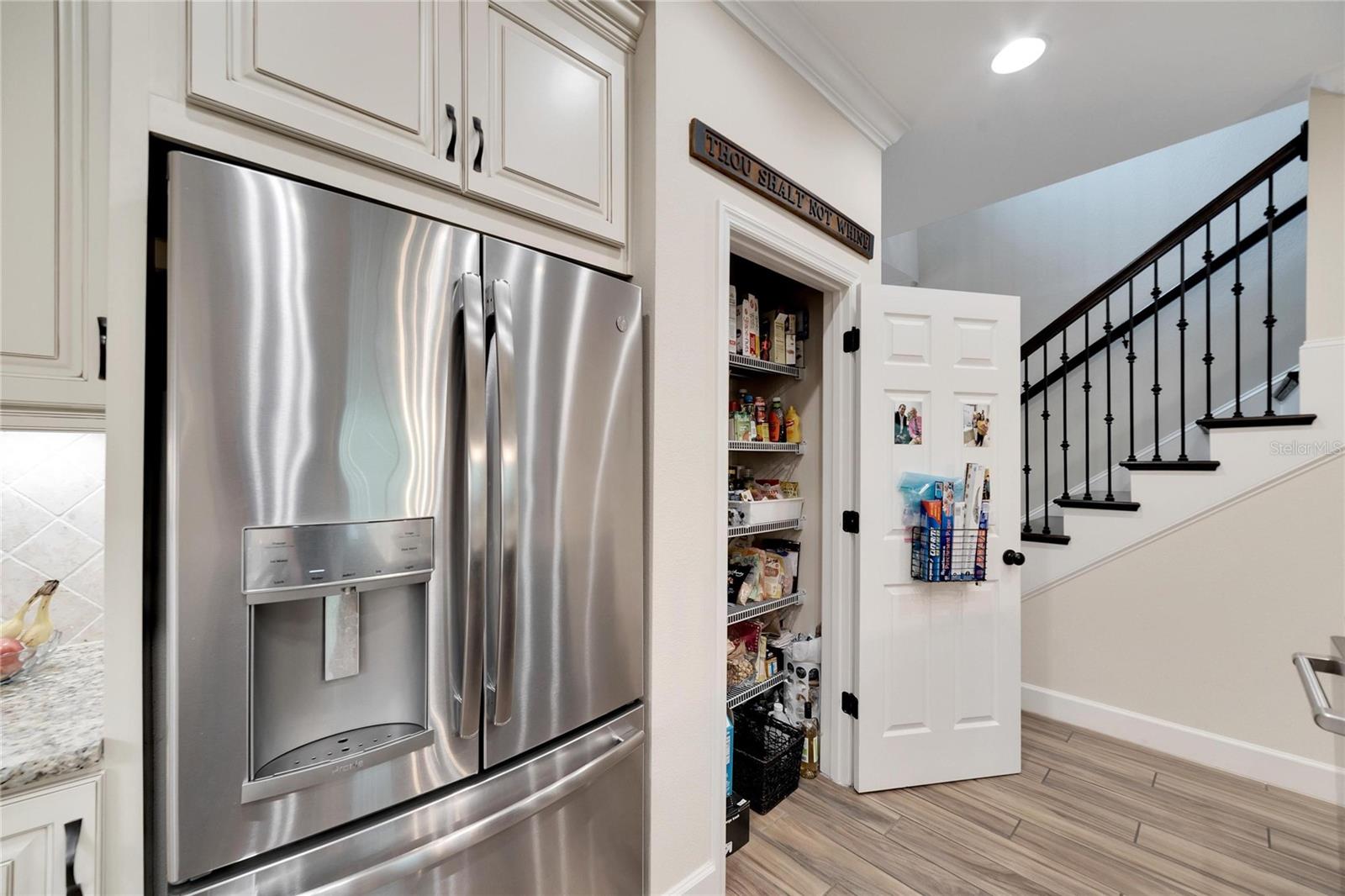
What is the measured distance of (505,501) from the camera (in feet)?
3.52

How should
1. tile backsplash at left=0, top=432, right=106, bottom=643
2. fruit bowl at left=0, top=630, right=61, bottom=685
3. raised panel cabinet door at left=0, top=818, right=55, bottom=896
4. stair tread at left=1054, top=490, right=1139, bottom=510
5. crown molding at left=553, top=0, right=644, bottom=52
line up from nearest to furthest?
raised panel cabinet door at left=0, top=818, right=55, bottom=896
fruit bowl at left=0, top=630, right=61, bottom=685
tile backsplash at left=0, top=432, right=106, bottom=643
crown molding at left=553, top=0, right=644, bottom=52
stair tread at left=1054, top=490, right=1139, bottom=510

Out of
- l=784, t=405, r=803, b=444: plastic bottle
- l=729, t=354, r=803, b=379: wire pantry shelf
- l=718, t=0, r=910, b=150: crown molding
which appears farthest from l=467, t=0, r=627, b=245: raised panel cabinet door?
l=784, t=405, r=803, b=444: plastic bottle

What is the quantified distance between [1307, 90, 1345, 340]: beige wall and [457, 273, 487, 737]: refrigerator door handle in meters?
3.27

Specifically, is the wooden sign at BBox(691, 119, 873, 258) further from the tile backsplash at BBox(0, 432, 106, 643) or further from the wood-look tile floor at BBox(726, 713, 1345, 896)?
the wood-look tile floor at BBox(726, 713, 1345, 896)

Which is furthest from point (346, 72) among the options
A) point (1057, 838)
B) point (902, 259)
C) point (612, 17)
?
point (902, 259)

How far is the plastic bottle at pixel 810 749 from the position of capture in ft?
7.61

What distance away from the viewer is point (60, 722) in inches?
32.6

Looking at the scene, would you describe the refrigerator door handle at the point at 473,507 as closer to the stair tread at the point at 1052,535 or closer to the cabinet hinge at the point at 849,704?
the cabinet hinge at the point at 849,704

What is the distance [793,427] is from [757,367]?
431 millimetres

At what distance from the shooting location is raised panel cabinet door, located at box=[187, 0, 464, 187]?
0.88 meters

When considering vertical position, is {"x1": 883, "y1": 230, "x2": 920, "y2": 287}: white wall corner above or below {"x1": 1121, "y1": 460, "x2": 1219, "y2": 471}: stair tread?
above

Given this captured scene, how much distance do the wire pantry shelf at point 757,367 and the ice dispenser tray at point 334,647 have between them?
4.58 ft

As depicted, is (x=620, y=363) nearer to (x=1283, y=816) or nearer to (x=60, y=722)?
(x=60, y=722)

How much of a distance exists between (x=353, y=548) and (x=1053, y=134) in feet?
10.5
